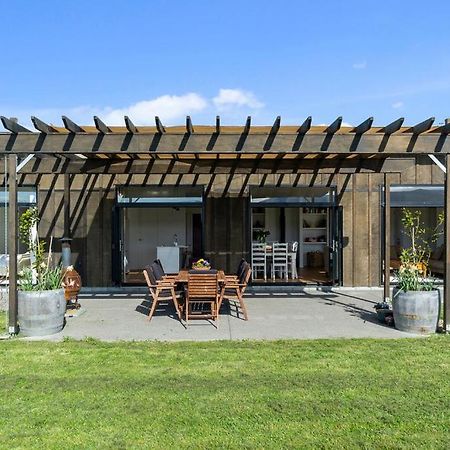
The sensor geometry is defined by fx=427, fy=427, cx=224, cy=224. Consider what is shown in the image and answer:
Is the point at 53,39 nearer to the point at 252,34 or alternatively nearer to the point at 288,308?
the point at 252,34

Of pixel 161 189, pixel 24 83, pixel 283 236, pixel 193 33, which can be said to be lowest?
pixel 283 236

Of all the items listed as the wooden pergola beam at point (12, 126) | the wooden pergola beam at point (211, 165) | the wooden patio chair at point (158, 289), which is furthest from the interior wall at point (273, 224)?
the wooden pergola beam at point (12, 126)

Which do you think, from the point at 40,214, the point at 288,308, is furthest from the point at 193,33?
the point at 288,308

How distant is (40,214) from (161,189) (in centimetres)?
277

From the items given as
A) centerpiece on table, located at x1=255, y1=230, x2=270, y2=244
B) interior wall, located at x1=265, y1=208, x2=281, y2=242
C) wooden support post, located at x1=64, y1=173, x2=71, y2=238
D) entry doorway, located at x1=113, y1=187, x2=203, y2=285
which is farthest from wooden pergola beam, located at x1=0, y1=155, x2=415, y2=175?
interior wall, located at x1=265, y1=208, x2=281, y2=242

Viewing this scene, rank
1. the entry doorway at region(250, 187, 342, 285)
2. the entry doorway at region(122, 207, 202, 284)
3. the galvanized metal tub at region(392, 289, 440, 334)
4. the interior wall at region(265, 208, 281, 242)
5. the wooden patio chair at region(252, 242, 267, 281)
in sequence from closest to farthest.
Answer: the galvanized metal tub at region(392, 289, 440, 334) → the entry doorway at region(250, 187, 342, 285) → the wooden patio chair at region(252, 242, 267, 281) → the interior wall at region(265, 208, 281, 242) → the entry doorway at region(122, 207, 202, 284)

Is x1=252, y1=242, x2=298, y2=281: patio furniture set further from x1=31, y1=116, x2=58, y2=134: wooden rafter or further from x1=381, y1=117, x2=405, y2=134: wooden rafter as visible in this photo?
x1=31, y1=116, x2=58, y2=134: wooden rafter

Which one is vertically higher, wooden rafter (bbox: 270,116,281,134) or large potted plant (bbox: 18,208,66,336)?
wooden rafter (bbox: 270,116,281,134)

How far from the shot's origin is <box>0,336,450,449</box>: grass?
117 inches

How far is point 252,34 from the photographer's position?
9.82 metres

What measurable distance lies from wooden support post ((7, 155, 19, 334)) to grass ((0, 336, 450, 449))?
39 centimetres

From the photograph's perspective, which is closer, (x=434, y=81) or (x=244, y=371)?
(x=244, y=371)

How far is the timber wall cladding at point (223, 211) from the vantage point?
9.60m

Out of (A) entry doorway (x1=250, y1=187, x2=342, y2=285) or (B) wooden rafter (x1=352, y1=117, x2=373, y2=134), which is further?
(A) entry doorway (x1=250, y1=187, x2=342, y2=285)
